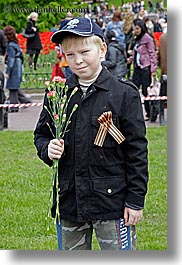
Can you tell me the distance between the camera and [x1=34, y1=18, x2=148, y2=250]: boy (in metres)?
2.99

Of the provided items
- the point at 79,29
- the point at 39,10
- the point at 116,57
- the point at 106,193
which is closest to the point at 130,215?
the point at 106,193

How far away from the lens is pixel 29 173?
7293 millimetres

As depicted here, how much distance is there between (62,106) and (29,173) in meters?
4.37

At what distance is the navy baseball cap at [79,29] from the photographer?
2.98m

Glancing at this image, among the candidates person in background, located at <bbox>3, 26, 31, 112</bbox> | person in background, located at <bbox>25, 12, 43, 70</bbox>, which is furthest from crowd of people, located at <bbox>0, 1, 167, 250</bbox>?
person in background, located at <bbox>25, 12, 43, 70</bbox>

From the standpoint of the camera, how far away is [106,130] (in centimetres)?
297

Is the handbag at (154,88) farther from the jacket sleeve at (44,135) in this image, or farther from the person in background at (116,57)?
the jacket sleeve at (44,135)

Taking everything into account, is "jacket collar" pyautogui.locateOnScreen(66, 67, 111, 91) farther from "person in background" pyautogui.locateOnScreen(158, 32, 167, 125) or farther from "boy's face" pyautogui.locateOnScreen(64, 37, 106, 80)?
"person in background" pyautogui.locateOnScreen(158, 32, 167, 125)

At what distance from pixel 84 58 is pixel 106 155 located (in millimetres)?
429

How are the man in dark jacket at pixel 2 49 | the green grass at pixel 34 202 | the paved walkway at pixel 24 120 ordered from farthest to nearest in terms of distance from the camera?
the man in dark jacket at pixel 2 49 → the paved walkway at pixel 24 120 → the green grass at pixel 34 202

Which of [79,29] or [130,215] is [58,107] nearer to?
[79,29]

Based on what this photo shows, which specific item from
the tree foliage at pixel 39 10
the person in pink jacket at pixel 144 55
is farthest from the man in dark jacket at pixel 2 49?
the person in pink jacket at pixel 144 55

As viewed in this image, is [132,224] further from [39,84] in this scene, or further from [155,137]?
[39,84]

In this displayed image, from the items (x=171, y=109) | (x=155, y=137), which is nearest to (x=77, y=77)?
(x=171, y=109)
